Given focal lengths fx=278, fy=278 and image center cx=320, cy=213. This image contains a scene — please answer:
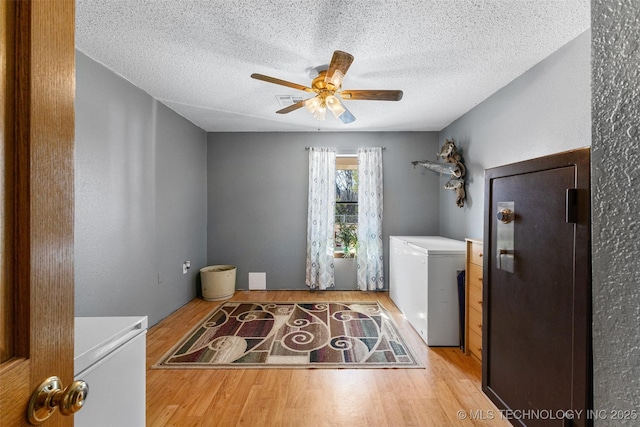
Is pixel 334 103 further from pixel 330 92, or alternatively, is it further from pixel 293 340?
pixel 293 340

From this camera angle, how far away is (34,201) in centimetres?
50

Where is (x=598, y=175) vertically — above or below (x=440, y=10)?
below

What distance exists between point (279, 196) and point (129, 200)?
202 cm

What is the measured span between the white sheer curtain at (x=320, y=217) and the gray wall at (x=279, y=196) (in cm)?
15

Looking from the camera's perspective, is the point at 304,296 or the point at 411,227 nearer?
the point at 304,296

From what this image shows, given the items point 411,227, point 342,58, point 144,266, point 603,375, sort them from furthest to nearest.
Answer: point 411,227 → point 144,266 → point 342,58 → point 603,375

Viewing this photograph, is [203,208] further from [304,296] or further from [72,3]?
[72,3]

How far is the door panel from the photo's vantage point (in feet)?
1.52

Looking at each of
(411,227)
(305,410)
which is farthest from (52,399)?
(411,227)

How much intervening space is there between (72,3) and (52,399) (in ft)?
2.68

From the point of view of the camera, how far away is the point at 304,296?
390cm

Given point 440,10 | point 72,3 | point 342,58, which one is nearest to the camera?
point 72,3

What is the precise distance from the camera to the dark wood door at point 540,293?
1161 millimetres

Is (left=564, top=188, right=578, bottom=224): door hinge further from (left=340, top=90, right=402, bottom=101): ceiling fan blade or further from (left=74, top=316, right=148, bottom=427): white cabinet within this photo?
(left=74, top=316, right=148, bottom=427): white cabinet
